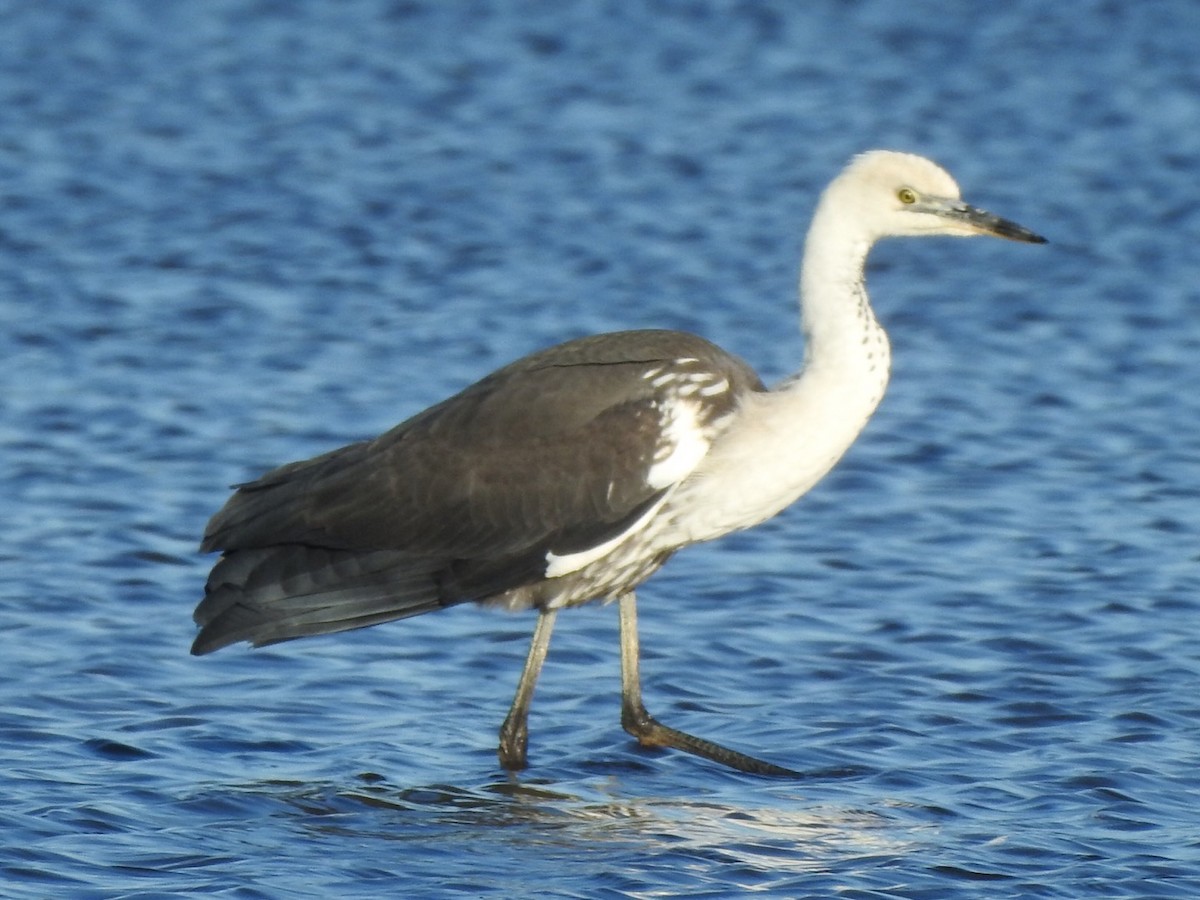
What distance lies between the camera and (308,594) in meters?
8.03

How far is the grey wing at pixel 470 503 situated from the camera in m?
7.97

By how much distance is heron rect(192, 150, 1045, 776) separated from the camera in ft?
26.1

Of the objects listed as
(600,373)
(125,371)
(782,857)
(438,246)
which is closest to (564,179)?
(438,246)

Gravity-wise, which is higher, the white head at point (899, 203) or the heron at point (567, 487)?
the white head at point (899, 203)

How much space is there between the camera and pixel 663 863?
7.09 meters

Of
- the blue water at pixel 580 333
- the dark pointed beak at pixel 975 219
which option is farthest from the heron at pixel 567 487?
the blue water at pixel 580 333

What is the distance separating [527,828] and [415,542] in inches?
45.4

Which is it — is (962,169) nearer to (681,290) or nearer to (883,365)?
(681,290)

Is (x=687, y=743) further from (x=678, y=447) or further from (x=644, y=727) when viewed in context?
(x=678, y=447)

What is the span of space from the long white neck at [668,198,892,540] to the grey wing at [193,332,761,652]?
144mm

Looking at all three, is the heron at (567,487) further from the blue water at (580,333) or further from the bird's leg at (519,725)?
the blue water at (580,333)

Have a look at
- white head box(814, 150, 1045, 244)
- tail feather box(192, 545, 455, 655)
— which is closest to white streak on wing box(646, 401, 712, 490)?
tail feather box(192, 545, 455, 655)

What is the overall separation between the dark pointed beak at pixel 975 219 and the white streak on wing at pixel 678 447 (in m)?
1.30

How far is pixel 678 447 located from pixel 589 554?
0.47m
